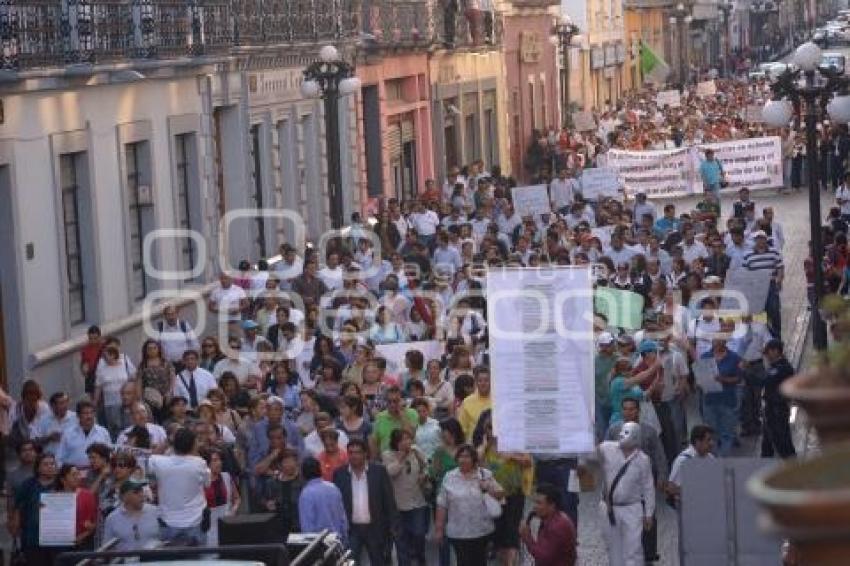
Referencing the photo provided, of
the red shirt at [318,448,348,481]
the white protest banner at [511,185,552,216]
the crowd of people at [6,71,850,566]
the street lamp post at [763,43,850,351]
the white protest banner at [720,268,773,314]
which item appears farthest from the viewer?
the white protest banner at [511,185,552,216]

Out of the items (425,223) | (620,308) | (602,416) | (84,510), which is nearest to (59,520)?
(84,510)

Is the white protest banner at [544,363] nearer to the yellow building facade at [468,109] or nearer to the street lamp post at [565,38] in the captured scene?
the yellow building facade at [468,109]

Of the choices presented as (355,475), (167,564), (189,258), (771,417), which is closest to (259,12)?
(189,258)

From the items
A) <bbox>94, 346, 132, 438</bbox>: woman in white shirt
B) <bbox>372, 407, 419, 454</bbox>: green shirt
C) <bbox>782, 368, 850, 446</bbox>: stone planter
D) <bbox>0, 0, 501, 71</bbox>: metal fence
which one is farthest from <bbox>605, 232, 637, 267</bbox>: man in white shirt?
<bbox>782, 368, 850, 446</bbox>: stone planter

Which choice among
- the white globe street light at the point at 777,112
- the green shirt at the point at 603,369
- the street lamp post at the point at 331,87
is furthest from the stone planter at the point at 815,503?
the street lamp post at the point at 331,87

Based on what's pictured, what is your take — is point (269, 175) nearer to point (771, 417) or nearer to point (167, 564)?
point (771, 417)

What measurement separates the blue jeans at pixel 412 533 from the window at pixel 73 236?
9182mm

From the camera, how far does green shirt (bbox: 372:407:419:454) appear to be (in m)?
15.5

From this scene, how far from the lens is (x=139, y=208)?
85.6ft

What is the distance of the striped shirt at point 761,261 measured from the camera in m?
23.9

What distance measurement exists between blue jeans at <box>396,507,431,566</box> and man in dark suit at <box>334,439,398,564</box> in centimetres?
41

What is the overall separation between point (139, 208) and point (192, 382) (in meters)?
8.40

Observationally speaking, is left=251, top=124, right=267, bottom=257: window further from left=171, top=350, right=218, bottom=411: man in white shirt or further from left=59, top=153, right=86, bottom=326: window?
left=171, top=350, right=218, bottom=411: man in white shirt

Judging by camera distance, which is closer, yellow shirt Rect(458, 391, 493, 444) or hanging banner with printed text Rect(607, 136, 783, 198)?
yellow shirt Rect(458, 391, 493, 444)
